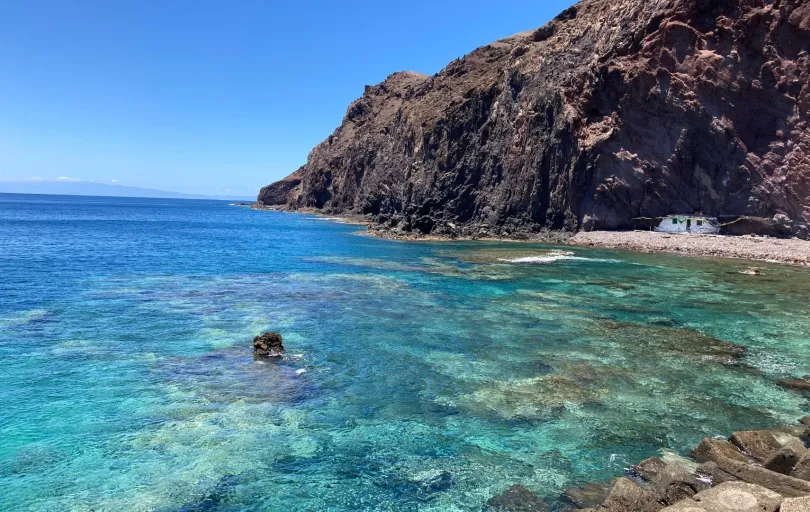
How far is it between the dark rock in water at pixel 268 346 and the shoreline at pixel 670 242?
46.2 meters

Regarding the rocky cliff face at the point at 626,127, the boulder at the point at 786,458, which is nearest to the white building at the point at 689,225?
the rocky cliff face at the point at 626,127

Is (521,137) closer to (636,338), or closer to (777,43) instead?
(777,43)

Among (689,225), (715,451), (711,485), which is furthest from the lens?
(689,225)

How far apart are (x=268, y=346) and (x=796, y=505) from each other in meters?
16.2

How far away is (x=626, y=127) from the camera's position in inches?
2557

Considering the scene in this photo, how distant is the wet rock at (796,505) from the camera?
6.74 meters

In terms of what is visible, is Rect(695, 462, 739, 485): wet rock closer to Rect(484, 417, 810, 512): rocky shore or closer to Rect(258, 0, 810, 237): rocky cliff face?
Result: Rect(484, 417, 810, 512): rocky shore

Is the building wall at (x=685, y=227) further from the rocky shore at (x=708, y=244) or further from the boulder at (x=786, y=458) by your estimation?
the boulder at (x=786, y=458)

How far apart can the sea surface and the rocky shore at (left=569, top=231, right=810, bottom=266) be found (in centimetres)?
1601

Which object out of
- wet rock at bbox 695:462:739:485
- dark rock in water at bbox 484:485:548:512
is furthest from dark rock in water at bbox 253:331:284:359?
wet rock at bbox 695:462:739:485

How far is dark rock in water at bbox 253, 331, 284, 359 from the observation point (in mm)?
18953

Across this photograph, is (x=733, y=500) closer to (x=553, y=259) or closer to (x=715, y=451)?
(x=715, y=451)

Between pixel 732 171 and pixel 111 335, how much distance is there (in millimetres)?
63685

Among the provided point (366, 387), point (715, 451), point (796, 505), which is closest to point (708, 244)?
point (715, 451)
